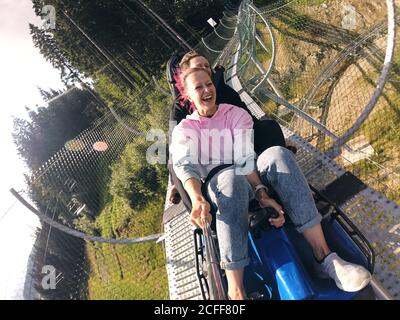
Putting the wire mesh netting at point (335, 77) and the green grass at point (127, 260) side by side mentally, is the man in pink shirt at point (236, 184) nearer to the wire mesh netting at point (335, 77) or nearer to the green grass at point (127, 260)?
the wire mesh netting at point (335, 77)

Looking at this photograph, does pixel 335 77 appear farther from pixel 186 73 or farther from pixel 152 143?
pixel 186 73

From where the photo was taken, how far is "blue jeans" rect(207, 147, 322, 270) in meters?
2.05

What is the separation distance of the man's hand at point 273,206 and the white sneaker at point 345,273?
1.05 ft

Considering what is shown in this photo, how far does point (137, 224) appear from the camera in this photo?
7.30 meters

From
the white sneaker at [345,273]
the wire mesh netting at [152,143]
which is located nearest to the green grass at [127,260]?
the wire mesh netting at [152,143]

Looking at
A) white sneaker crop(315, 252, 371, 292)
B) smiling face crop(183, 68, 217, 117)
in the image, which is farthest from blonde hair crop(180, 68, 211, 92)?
white sneaker crop(315, 252, 371, 292)

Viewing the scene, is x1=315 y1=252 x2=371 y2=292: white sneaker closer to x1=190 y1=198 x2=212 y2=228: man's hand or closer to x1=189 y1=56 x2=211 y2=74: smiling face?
x1=190 y1=198 x2=212 y2=228: man's hand

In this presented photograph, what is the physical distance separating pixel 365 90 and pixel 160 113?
12.5 ft

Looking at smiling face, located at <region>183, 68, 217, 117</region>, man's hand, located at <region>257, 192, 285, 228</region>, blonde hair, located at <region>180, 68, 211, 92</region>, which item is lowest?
man's hand, located at <region>257, 192, 285, 228</region>

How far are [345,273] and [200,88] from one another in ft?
4.81

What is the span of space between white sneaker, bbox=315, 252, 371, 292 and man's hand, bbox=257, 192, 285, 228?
0.32 metres

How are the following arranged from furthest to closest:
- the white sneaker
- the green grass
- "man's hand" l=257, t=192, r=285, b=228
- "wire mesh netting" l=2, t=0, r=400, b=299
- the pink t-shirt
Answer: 1. the green grass
2. "wire mesh netting" l=2, t=0, r=400, b=299
3. the pink t-shirt
4. "man's hand" l=257, t=192, r=285, b=228
5. the white sneaker

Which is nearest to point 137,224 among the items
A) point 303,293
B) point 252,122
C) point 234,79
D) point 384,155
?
point 234,79

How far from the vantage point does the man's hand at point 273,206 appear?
2.12m
